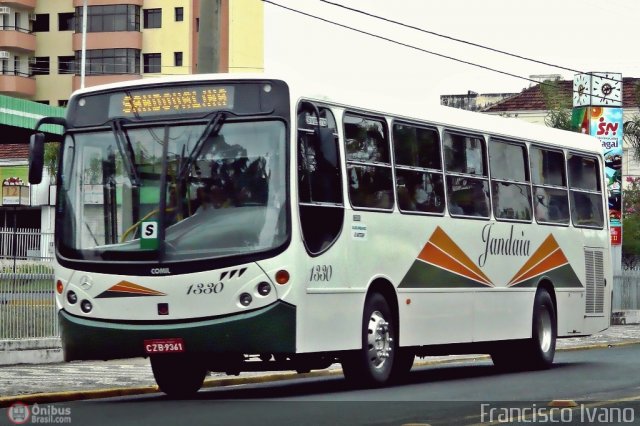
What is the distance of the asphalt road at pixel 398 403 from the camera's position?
13203 mm

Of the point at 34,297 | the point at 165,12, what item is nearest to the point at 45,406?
the point at 34,297

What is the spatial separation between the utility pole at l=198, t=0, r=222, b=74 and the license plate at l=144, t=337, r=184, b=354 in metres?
6.02

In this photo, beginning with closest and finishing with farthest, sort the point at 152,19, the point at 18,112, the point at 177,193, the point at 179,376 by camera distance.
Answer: the point at 177,193, the point at 179,376, the point at 18,112, the point at 152,19

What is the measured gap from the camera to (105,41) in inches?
3511

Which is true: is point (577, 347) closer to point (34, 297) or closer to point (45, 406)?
point (34, 297)

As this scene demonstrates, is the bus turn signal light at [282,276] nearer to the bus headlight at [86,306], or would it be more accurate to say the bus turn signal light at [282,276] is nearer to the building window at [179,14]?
the bus headlight at [86,306]

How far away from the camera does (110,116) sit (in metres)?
16.7

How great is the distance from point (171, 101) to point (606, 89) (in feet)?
86.8

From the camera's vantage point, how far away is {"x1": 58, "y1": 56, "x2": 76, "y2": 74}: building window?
296 feet

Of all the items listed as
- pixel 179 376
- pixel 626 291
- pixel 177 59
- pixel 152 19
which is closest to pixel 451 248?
pixel 179 376

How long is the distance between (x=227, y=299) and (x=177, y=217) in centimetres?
99

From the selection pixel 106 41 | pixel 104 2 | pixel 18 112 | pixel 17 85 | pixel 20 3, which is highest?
pixel 20 3

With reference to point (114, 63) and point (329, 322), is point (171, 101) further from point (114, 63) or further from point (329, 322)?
point (114, 63)

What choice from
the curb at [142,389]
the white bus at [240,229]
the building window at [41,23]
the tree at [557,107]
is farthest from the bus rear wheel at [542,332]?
the building window at [41,23]
